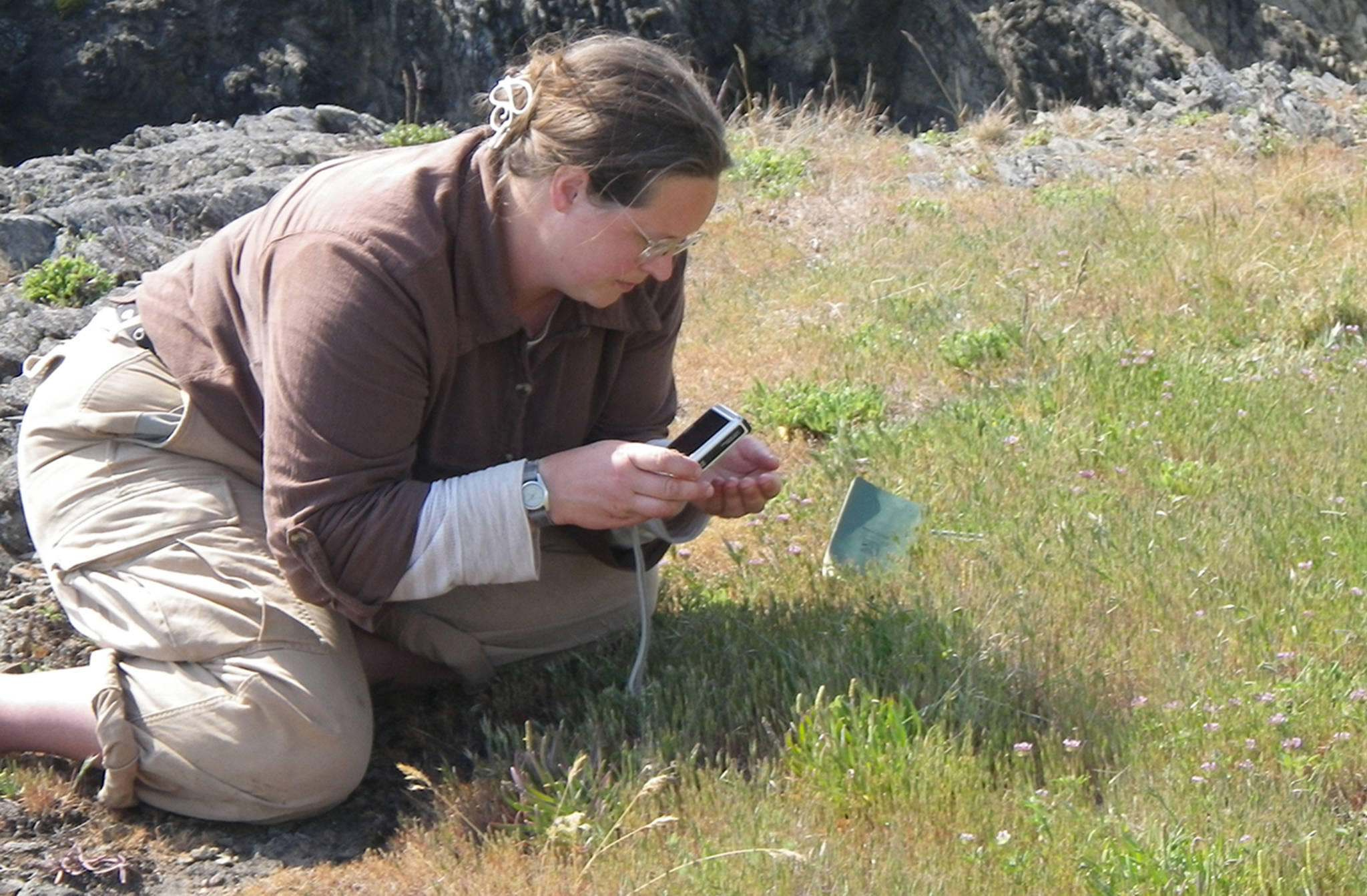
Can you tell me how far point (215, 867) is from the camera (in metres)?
3.09

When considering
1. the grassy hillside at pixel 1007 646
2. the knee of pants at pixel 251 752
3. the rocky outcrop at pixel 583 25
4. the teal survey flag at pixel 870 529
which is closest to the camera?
the grassy hillside at pixel 1007 646

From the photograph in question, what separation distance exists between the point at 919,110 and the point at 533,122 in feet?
56.8

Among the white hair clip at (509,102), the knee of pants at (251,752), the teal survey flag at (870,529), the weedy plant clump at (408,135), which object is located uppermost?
the white hair clip at (509,102)

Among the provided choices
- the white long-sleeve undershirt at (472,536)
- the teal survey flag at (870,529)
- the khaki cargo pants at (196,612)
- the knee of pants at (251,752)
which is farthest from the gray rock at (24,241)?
the white long-sleeve undershirt at (472,536)

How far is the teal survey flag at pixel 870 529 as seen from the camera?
396 centimetres

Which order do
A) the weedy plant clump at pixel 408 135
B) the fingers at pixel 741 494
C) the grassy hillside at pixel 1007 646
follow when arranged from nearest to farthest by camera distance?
the grassy hillside at pixel 1007 646 < the fingers at pixel 741 494 < the weedy plant clump at pixel 408 135

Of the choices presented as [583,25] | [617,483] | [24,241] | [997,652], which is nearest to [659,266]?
[617,483]

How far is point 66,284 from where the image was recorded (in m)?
6.02

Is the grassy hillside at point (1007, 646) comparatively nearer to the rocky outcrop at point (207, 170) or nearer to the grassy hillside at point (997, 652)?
Answer: the grassy hillside at point (997, 652)

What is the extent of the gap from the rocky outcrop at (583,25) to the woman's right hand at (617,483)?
43.5 ft

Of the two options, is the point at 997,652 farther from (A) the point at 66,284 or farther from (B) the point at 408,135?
(B) the point at 408,135

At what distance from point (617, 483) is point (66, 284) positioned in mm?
3915

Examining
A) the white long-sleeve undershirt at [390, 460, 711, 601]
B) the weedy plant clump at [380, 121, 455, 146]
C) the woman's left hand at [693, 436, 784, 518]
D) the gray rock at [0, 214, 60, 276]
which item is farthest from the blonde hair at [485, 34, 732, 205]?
the weedy plant clump at [380, 121, 455, 146]

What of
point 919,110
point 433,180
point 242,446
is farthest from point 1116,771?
point 919,110
